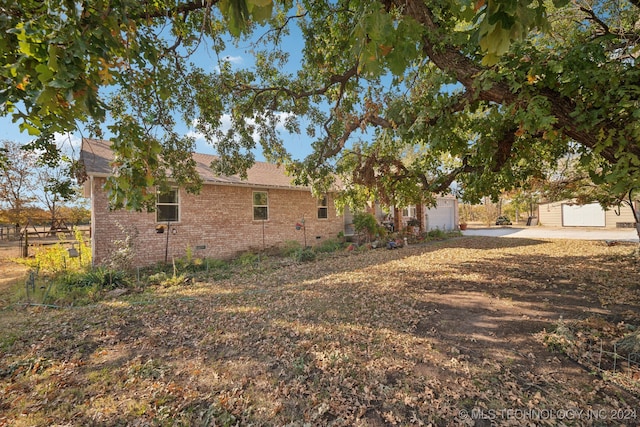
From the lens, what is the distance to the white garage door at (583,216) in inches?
817

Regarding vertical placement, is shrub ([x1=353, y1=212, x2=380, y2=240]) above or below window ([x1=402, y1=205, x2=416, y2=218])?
below

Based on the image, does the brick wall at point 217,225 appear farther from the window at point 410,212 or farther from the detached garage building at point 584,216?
the detached garage building at point 584,216

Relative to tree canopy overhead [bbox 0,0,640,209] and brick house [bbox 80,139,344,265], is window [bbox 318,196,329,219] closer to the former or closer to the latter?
brick house [bbox 80,139,344,265]

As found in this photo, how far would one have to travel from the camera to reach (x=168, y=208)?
9.65 m

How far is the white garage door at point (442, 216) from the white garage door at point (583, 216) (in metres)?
7.87

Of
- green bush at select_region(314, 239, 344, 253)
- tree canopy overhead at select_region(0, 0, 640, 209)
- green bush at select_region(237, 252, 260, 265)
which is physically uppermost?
tree canopy overhead at select_region(0, 0, 640, 209)

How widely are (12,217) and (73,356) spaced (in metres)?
16.6

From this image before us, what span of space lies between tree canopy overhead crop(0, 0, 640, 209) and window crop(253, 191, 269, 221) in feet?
12.8

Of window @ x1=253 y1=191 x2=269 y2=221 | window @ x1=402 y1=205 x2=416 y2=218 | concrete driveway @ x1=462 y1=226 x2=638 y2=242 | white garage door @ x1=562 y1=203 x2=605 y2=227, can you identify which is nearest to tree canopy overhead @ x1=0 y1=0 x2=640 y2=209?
window @ x1=253 y1=191 x2=269 y2=221

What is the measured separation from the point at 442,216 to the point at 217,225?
1782 cm

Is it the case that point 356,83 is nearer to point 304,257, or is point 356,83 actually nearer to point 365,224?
point 304,257

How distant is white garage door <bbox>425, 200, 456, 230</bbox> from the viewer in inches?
806

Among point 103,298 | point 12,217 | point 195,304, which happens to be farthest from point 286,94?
point 12,217

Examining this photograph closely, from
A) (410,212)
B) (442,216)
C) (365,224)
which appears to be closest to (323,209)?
(365,224)
